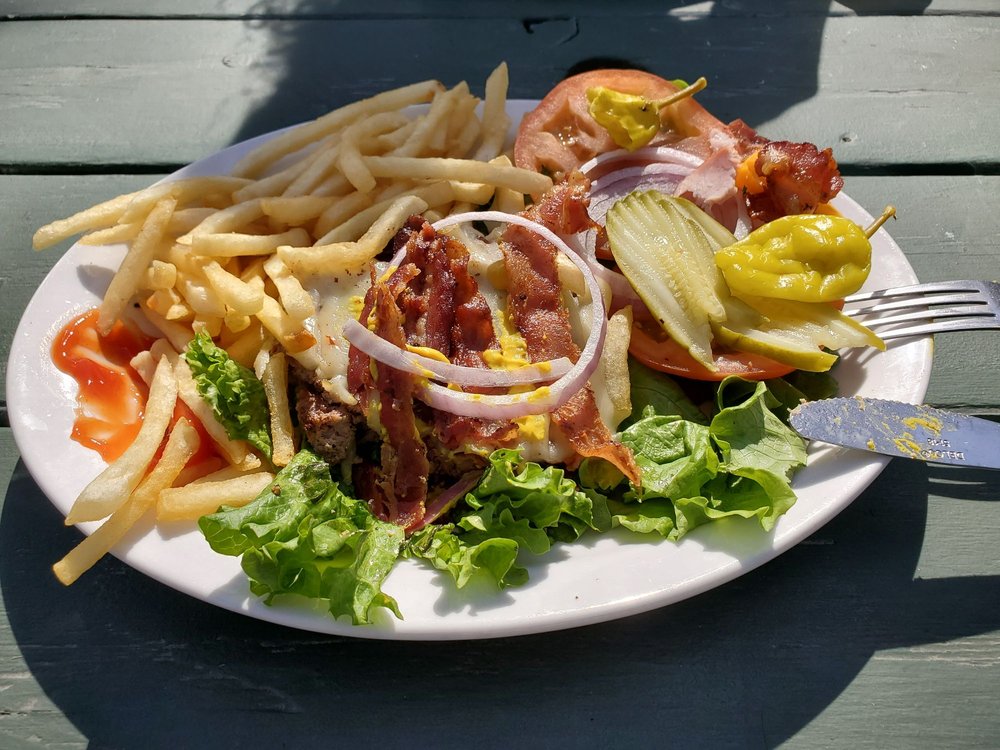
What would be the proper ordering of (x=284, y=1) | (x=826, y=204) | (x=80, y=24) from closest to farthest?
1. (x=826, y=204)
2. (x=80, y=24)
3. (x=284, y=1)

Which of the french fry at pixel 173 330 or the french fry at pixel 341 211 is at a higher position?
the french fry at pixel 341 211

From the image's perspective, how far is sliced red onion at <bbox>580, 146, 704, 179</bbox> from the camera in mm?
2982

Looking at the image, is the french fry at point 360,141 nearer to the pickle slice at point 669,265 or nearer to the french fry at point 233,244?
the french fry at point 233,244

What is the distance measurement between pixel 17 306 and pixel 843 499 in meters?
3.06

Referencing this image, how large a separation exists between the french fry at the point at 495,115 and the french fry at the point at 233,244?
87 cm

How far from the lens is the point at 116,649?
2244 mm

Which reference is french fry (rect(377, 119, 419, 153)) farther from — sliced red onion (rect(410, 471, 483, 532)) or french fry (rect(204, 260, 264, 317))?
sliced red onion (rect(410, 471, 483, 532))

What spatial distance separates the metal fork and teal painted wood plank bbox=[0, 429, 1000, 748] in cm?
67

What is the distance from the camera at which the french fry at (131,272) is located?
8.57ft

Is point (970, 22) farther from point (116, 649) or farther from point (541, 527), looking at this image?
point (116, 649)

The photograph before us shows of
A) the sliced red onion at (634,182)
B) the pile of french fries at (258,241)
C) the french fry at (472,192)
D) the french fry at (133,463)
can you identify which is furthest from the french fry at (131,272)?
the sliced red onion at (634,182)

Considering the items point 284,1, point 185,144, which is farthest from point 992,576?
point 284,1

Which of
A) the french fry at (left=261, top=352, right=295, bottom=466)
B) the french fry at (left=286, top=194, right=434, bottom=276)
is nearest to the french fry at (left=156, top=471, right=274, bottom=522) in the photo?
the french fry at (left=261, top=352, right=295, bottom=466)

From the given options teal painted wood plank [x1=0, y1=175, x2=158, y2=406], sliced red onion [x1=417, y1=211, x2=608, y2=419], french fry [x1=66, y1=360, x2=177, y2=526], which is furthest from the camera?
teal painted wood plank [x1=0, y1=175, x2=158, y2=406]
